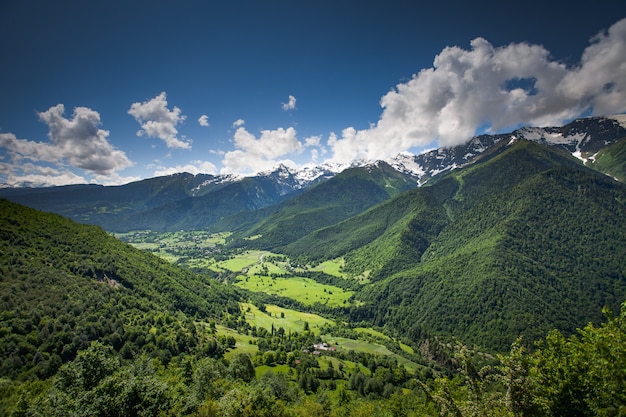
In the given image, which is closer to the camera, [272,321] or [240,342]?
[240,342]

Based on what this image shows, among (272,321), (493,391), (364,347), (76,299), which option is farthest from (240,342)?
(493,391)

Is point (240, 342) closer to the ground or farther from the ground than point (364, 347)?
farther from the ground

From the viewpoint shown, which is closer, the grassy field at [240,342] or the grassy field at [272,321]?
the grassy field at [240,342]

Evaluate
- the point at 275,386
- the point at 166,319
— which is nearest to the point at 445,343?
the point at 275,386

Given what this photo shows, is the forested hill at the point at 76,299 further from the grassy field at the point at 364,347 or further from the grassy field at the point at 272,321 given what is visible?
the grassy field at the point at 364,347

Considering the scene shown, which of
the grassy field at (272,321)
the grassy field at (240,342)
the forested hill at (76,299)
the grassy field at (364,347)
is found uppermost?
the forested hill at (76,299)

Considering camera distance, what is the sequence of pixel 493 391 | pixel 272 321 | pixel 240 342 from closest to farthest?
1. pixel 493 391
2. pixel 240 342
3. pixel 272 321

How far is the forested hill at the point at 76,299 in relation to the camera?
8538cm

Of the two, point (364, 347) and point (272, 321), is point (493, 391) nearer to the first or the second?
point (364, 347)

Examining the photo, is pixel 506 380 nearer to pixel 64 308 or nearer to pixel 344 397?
pixel 344 397

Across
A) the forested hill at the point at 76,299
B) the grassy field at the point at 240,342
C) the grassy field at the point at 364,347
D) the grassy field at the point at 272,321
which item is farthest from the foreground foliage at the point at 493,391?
the grassy field at the point at 272,321

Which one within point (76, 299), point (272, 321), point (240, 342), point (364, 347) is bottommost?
point (364, 347)

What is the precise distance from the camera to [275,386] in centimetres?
8794

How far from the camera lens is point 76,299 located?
4215 inches
